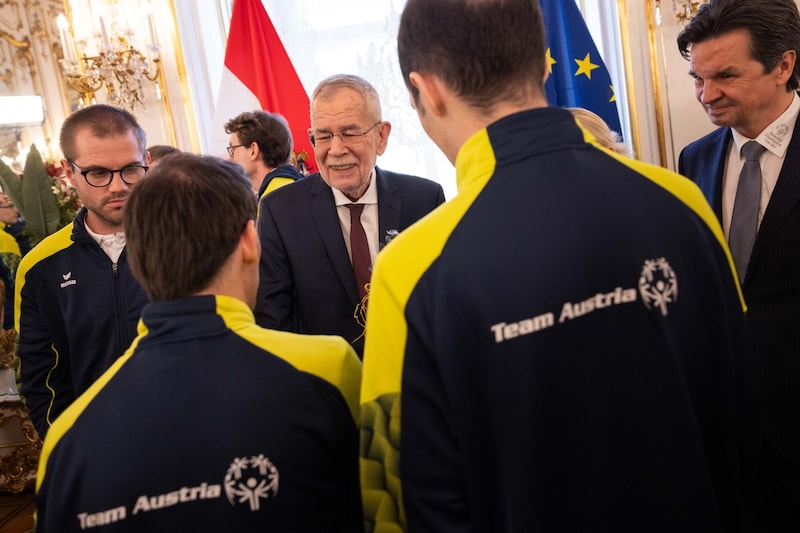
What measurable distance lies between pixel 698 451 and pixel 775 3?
1.68m

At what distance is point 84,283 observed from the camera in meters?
1.92

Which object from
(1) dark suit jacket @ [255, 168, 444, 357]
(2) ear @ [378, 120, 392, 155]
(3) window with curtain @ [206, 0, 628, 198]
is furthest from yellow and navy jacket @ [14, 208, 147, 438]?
(3) window with curtain @ [206, 0, 628, 198]

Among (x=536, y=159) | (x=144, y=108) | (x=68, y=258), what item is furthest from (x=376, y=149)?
(x=144, y=108)

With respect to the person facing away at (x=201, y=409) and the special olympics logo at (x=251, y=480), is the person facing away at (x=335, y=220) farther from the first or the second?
the special olympics logo at (x=251, y=480)

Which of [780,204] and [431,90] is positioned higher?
[431,90]

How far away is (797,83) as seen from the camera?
206cm

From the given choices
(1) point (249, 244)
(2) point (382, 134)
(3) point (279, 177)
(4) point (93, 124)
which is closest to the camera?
(1) point (249, 244)

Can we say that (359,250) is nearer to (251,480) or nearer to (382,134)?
(382,134)

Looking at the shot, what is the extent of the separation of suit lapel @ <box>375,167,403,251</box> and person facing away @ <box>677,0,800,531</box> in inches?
40.8

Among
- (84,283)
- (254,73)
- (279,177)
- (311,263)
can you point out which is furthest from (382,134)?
(254,73)

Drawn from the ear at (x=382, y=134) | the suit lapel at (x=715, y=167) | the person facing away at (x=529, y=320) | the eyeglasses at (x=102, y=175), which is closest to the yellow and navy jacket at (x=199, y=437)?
the person facing away at (x=529, y=320)

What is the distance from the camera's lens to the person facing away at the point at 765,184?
1886 millimetres

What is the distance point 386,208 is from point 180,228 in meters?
1.25

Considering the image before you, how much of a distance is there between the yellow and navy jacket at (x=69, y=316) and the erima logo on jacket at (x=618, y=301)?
1273 mm
